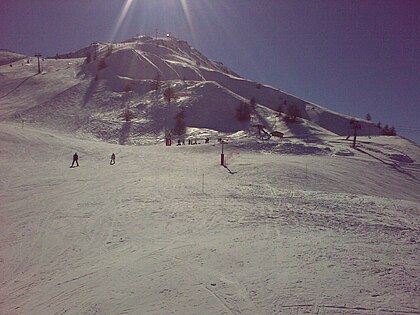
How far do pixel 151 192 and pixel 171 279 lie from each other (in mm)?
9170

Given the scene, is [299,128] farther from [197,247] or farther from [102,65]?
[102,65]

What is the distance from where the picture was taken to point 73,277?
8156 mm

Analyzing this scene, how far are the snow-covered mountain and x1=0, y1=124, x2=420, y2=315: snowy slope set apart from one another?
31.2m

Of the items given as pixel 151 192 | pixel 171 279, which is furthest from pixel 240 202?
pixel 171 279

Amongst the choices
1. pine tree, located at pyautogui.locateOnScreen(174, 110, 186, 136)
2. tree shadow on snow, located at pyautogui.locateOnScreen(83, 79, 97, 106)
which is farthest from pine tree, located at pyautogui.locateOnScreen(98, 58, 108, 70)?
pine tree, located at pyautogui.locateOnScreen(174, 110, 186, 136)

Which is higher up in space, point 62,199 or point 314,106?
point 314,106

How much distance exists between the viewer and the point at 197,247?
990 cm

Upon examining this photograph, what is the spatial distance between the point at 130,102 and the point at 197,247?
5609 cm

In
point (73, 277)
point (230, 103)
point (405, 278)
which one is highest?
point (230, 103)

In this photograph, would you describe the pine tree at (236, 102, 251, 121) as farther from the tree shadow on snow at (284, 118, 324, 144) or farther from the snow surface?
the snow surface

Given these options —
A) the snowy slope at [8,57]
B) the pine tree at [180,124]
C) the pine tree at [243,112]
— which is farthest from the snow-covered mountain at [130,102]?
the snowy slope at [8,57]

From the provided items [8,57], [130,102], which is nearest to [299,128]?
[130,102]

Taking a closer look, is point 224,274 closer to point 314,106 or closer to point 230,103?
point 230,103

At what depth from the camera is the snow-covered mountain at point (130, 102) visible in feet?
171
